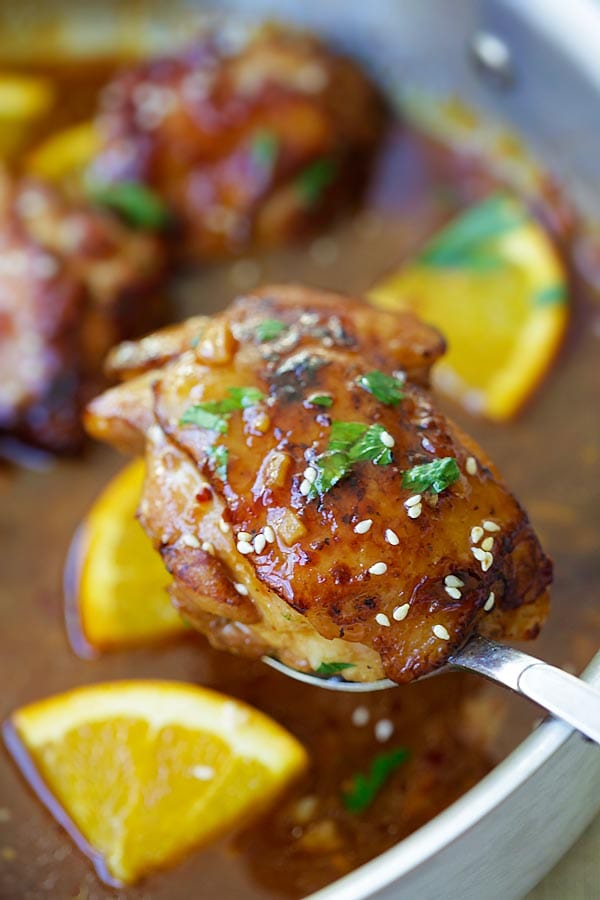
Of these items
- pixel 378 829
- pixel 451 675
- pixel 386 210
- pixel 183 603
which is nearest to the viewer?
pixel 183 603

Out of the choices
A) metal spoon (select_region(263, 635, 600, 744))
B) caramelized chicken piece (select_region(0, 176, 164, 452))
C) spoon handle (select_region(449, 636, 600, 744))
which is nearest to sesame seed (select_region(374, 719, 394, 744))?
metal spoon (select_region(263, 635, 600, 744))

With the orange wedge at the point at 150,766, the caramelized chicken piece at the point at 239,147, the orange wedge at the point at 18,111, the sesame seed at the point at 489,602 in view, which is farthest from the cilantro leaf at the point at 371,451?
the orange wedge at the point at 18,111

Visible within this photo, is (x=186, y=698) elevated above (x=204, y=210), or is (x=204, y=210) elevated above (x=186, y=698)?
(x=204, y=210)

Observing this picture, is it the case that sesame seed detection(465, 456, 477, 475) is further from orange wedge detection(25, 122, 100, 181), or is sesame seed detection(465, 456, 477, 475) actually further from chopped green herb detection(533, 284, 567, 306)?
orange wedge detection(25, 122, 100, 181)

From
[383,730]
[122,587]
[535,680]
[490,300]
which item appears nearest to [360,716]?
[383,730]

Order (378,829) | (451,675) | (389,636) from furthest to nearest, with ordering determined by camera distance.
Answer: (451,675) < (378,829) < (389,636)

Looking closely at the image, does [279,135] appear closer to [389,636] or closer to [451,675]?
[451,675]

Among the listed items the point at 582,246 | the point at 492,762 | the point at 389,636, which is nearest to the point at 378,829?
the point at 492,762
